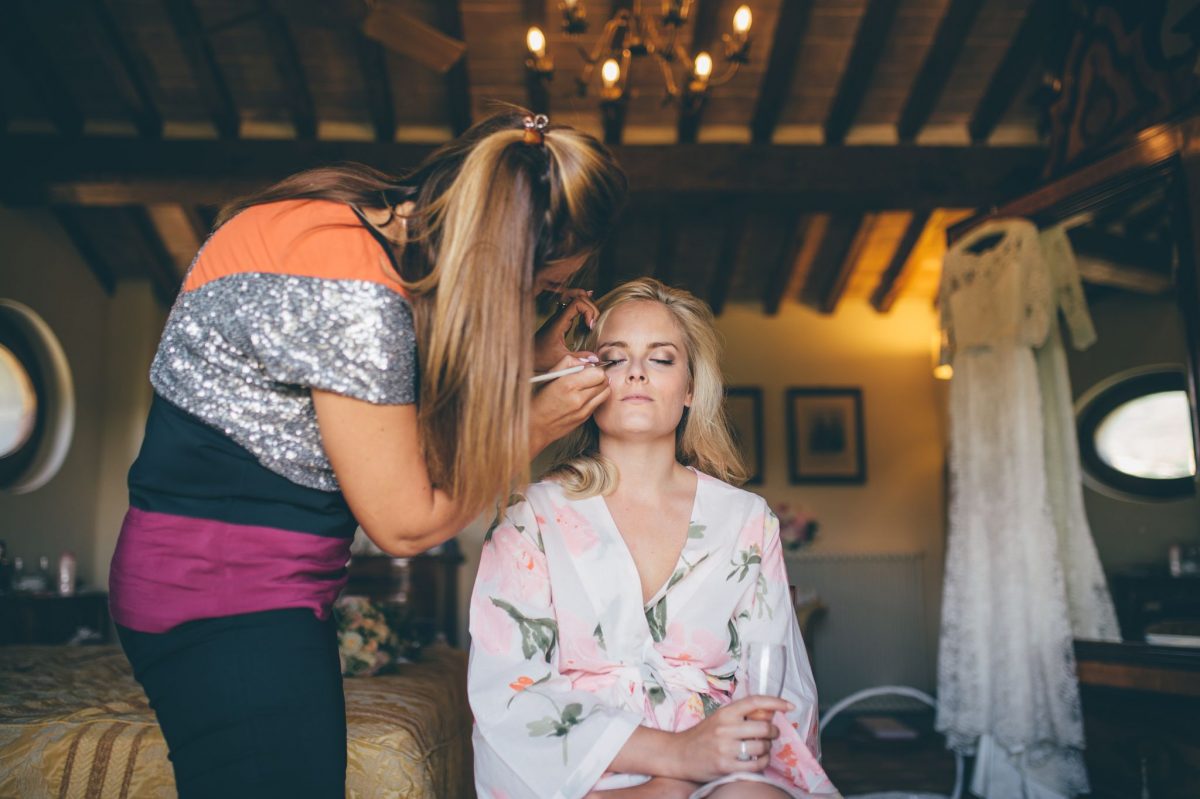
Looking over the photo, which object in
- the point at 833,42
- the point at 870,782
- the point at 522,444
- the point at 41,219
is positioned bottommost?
the point at 870,782

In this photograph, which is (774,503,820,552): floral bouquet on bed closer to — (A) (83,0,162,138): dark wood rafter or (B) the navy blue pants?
(A) (83,0,162,138): dark wood rafter

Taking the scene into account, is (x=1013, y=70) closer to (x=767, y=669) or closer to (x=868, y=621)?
(x=868, y=621)

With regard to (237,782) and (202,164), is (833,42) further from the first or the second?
(237,782)

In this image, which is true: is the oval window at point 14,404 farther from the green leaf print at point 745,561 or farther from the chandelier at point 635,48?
the green leaf print at point 745,561

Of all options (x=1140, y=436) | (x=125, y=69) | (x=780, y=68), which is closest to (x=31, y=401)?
(x=125, y=69)

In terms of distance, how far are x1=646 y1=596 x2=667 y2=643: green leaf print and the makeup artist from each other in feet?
1.83

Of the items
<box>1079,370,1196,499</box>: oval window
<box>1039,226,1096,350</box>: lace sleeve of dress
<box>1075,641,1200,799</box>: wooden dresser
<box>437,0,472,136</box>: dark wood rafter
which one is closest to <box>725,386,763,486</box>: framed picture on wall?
<box>1079,370,1196,499</box>: oval window

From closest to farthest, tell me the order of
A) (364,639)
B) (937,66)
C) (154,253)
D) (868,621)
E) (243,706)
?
(243,706)
(364,639)
(937,66)
(154,253)
(868,621)

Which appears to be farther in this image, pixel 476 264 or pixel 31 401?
pixel 31 401

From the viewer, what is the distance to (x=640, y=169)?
497 cm

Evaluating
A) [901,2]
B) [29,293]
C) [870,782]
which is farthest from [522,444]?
[29,293]

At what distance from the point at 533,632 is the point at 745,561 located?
0.40 meters

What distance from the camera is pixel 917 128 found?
5195 millimetres

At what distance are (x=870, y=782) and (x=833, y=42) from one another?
373cm
